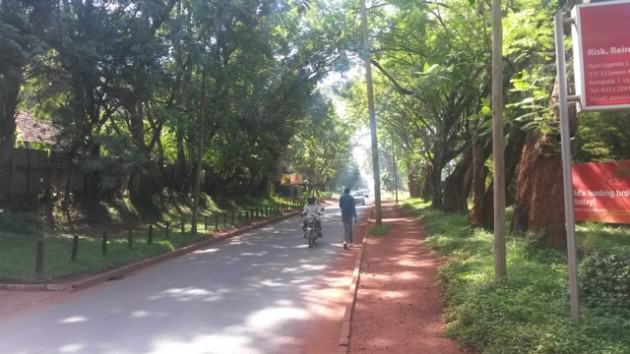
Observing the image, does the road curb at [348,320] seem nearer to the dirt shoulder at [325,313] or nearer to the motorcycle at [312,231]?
the dirt shoulder at [325,313]

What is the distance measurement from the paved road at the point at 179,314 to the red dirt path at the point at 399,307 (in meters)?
0.98

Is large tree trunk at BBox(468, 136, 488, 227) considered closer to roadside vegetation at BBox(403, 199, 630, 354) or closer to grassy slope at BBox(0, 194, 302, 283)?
roadside vegetation at BBox(403, 199, 630, 354)

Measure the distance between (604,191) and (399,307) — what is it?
6164mm

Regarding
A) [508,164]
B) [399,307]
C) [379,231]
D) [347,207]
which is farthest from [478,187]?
[399,307]

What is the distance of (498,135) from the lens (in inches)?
346

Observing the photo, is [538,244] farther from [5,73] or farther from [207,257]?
[5,73]

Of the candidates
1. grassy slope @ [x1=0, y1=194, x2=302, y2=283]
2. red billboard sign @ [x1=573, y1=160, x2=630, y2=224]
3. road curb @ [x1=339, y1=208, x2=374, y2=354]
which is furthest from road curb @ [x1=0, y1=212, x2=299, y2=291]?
red billboard sign @ [x1=573, y1=160, x2=630, y2=224]

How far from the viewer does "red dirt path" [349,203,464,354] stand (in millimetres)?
7141

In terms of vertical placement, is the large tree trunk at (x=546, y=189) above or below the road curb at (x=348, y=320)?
above

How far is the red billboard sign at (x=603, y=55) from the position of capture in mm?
6211

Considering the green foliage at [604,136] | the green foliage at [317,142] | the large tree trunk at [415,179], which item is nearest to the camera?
the green foliage at [604,136]

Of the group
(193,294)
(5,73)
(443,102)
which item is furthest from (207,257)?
(443,102)

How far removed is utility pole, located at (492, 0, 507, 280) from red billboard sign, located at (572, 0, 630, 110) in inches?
94.0

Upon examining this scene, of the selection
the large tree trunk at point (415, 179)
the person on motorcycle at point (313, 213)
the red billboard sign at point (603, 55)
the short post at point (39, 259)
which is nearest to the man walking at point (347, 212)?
the person on motorcycle at point (313, 213)
